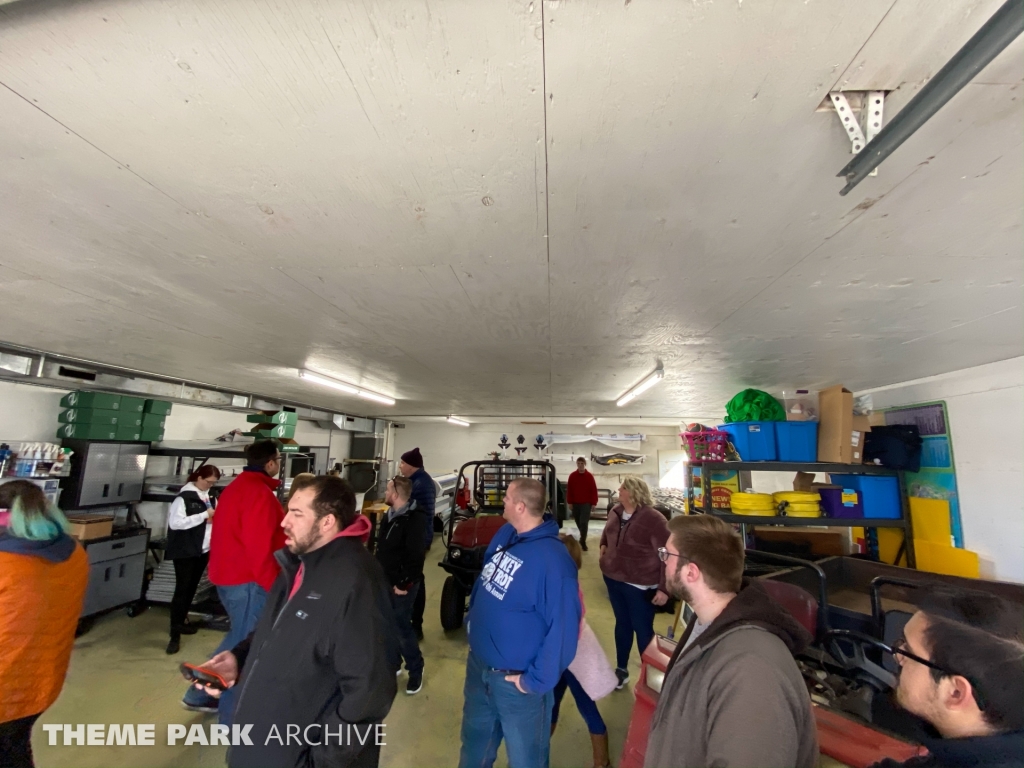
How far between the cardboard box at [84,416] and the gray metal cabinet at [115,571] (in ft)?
4.53

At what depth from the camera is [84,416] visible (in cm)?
473

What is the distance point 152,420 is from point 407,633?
4.69 metres

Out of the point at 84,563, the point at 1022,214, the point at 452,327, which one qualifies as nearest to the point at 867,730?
the point at 1022,214

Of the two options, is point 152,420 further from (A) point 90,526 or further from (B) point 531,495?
(B) point 531,495

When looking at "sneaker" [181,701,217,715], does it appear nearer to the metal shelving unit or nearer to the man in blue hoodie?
the man in blue hoodie

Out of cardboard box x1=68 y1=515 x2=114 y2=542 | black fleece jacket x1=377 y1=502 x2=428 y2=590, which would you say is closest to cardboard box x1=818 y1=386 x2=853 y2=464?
black fleece jacket x1=377 y1=502 x2=428 y2=590

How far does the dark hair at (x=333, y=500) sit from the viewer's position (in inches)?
70.1

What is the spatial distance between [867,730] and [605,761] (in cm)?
143

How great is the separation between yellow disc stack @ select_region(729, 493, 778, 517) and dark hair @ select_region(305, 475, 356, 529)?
130 inches

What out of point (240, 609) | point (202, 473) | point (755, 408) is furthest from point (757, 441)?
point (202, 473)

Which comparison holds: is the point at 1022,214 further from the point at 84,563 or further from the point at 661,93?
the point at 84,563

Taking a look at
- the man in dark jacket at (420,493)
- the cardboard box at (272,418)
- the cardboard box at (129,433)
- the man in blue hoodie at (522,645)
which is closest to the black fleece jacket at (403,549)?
the man in dark jacket at (420,493)

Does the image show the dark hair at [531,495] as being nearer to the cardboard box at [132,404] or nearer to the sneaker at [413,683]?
the sneaker at [413,683]

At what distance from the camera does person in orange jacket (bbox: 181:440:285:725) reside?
290 cm
